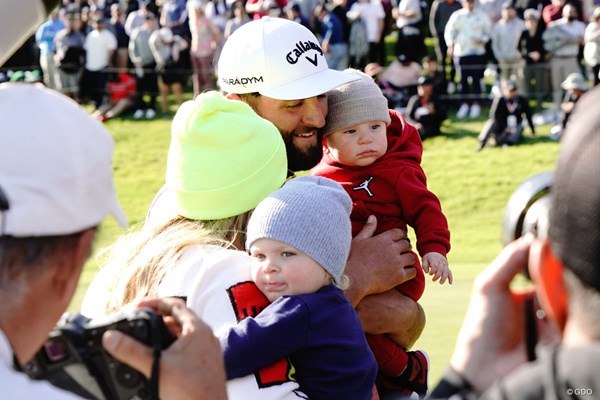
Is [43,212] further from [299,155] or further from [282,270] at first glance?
[299,155]

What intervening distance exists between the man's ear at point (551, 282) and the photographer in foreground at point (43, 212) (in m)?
0.81

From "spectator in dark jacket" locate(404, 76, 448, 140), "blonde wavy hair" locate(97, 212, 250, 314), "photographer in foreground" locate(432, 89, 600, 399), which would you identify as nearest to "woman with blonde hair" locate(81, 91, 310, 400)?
"blonde wavy hair" locate(97, 212, 250, 314)

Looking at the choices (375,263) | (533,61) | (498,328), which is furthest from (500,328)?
(533,61)

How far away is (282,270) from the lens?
10.7 ft

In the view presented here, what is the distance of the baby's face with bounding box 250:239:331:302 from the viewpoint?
10.7 feet

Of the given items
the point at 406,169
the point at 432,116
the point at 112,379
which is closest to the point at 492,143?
the point at 432,116

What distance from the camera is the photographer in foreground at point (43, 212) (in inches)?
85.4

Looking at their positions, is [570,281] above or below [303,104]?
above

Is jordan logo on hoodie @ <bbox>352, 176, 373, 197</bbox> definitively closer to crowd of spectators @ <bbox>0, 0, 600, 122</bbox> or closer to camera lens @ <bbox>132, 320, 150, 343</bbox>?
camera lens @ <bbox>132, 320, 150, 343</bbox>

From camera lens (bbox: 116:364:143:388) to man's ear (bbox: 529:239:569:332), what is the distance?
0.87 meters

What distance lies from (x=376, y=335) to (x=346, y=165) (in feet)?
2.10

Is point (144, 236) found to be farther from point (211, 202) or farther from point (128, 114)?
point (128, 114)

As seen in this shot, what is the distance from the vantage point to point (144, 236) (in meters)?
3.55

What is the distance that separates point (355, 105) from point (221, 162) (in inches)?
43.2
